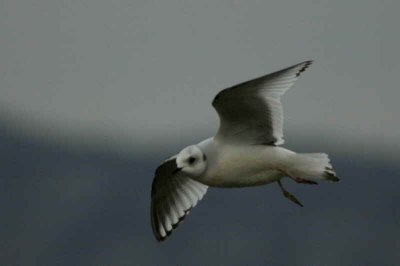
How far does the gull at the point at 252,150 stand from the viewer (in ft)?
45.7

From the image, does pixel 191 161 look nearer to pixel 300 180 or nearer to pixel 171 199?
pixel 300 180

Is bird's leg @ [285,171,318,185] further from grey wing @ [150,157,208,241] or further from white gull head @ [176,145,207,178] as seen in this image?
grey wing @ [150,157,208,241]

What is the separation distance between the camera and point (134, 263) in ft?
550

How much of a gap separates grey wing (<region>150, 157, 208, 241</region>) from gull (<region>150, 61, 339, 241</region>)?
5.80ft

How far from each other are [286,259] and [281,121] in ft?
543

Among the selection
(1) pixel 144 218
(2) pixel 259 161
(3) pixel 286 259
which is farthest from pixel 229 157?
(1) pixel 144 218

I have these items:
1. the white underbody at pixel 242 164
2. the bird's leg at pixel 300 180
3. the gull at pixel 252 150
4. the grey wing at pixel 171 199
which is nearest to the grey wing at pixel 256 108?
the gull at pixel 252 150

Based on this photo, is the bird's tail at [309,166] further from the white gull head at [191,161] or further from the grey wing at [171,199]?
the grey wing at [171,199]

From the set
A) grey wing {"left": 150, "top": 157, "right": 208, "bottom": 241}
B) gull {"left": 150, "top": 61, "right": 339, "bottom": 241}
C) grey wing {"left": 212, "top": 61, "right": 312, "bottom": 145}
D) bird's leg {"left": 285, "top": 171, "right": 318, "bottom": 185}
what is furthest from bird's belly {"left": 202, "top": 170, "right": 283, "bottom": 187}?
grey wing {"left": 150, "top": 157, "right": 208, "bottom": 241}

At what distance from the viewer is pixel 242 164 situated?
46.5 feet

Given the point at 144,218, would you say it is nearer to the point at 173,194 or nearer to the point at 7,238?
the point at 7,238

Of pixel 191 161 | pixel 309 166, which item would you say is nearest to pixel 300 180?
pixel 309 166

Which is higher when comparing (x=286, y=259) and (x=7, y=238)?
(x=7, y=238)

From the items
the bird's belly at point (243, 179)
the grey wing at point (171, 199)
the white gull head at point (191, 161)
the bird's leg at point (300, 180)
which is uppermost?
the white gull head at point (191, 161)
